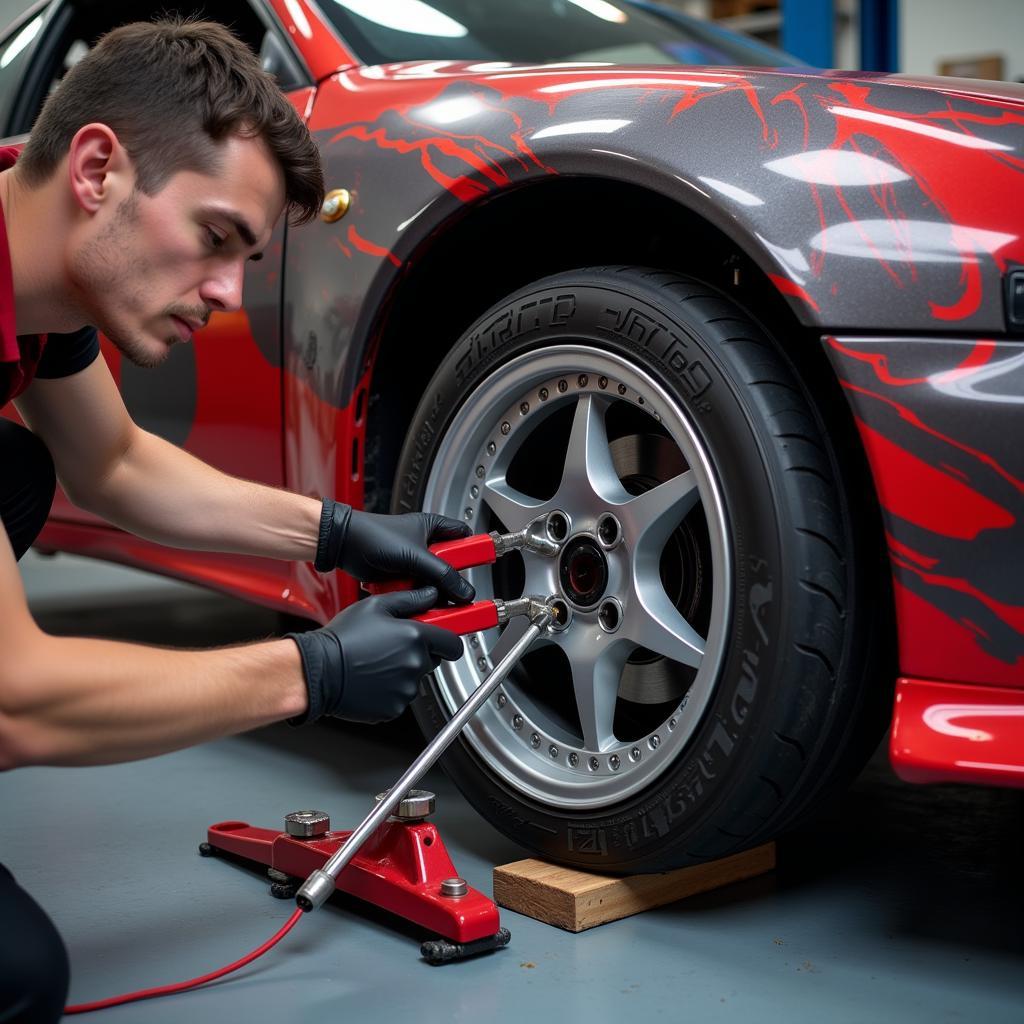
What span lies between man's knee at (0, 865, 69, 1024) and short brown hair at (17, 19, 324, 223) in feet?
2.38

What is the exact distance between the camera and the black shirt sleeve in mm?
1534

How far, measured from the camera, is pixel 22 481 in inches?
60.6

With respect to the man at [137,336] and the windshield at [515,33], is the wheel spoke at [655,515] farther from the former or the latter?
the windshield at [515,33]

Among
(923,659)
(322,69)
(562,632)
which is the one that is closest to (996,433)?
(923,659)

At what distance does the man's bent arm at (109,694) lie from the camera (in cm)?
104

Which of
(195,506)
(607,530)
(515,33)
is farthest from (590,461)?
(515,33)

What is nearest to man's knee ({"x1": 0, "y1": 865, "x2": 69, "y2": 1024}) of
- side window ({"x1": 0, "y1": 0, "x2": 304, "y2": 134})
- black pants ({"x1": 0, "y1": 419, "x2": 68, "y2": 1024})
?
black pants ({"x1": 0, "y1": 419, "x2": 68, "y2": 1024})

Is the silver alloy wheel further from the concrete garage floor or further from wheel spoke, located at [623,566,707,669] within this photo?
the concrete garage floor

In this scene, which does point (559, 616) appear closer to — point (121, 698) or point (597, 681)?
point (597, 681)

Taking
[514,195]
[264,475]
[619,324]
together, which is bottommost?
[264,475]

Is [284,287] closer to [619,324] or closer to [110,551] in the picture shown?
[619,324]

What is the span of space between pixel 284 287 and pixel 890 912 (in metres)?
1.24

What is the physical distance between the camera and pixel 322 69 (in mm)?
1986

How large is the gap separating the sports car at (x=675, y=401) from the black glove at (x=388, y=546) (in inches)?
3.8
